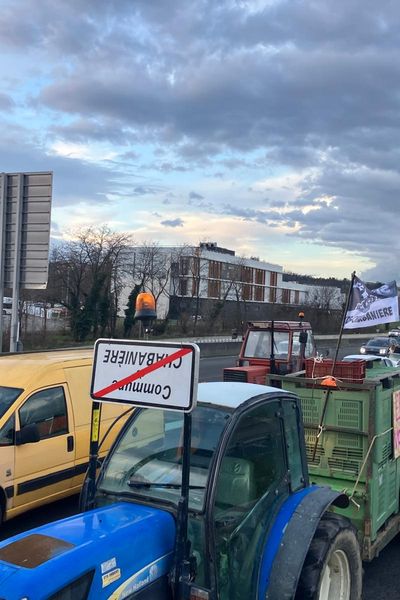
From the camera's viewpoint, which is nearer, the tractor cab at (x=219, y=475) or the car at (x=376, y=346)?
the tractor cab at (x=219, y=475)

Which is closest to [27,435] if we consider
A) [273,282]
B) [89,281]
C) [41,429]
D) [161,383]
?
[41,429]

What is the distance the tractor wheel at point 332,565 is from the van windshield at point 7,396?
3.68 m

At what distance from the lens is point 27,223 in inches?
508

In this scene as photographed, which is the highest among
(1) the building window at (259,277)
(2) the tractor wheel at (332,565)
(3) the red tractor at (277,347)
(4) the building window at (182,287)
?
(1) the building window at (259,277)

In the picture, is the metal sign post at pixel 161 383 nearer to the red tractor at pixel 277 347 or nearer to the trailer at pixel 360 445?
the trailer at pixel 360 445

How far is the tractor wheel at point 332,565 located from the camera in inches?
141

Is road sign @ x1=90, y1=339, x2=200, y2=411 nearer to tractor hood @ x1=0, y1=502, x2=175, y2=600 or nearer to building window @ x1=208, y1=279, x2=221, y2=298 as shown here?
tractor hood @ x1=0, y1=502, x2=175, y2=600

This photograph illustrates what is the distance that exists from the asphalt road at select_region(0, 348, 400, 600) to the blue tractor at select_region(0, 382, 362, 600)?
3.83ft

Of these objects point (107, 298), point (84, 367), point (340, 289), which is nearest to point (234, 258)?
point (340, 289)

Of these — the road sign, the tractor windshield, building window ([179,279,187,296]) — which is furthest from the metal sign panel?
building window ([179,279,187,296])

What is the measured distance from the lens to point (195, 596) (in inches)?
115

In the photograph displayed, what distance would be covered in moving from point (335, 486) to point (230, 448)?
2.51 metres

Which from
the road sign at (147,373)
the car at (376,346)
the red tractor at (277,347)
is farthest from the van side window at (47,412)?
the car at (376,346)

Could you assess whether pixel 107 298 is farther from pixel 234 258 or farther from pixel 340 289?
pixel 340 289
